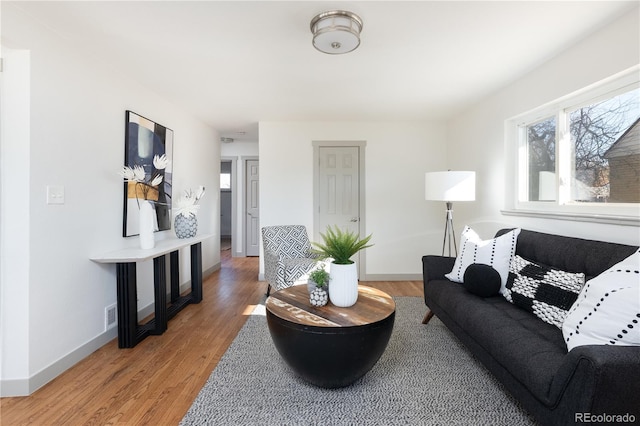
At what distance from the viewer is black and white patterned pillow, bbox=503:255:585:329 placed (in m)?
1.72

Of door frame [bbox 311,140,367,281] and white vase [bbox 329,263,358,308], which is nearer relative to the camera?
white vase [bbox 329,263,358,308]

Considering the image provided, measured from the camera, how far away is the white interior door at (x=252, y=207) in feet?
20.1

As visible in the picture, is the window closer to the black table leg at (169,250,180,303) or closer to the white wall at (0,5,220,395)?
the black table leg at (169,250,180,303)

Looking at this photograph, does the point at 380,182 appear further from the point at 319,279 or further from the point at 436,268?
the point at 319,279

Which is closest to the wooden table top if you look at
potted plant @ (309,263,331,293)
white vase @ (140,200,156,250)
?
potted plant @ (309,263,331,293)

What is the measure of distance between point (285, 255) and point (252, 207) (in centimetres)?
286

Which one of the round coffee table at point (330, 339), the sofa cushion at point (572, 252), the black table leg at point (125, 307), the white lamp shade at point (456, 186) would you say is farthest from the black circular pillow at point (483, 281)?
the black table leg at point (125, 307)

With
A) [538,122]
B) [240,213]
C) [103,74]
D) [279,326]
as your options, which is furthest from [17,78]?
[240,213]

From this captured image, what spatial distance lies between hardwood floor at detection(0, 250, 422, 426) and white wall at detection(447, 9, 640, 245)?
1490 mm

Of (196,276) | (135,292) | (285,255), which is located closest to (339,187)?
(285,255)

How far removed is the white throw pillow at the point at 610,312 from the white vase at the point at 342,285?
1.09m

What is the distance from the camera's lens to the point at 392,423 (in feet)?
5.11

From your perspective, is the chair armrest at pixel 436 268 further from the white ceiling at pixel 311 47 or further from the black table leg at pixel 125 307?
the black table leg at pixel 125 307

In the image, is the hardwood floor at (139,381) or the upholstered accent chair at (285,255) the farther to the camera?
the upholstered accent chair at (285,255)
